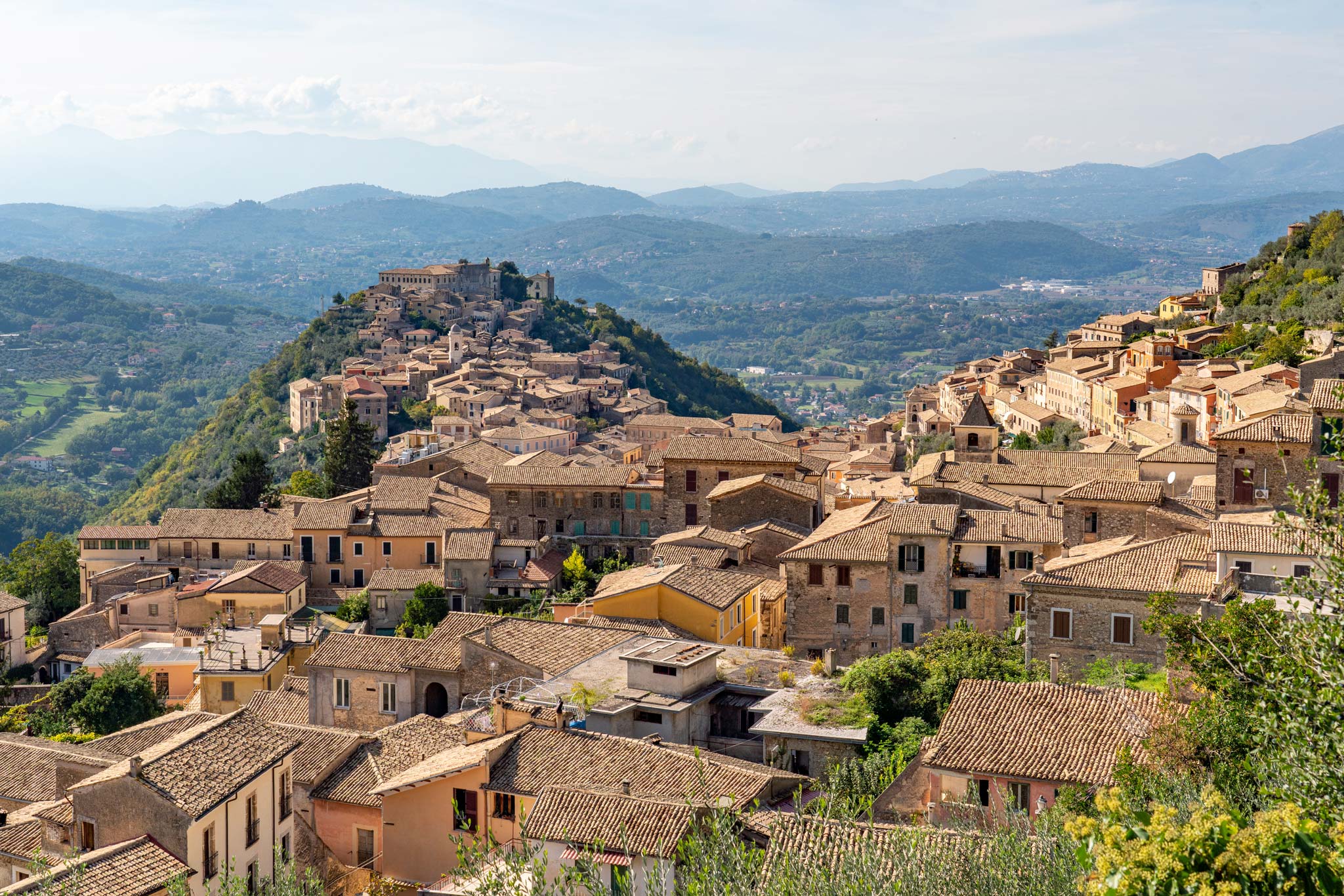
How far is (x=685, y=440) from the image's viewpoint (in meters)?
37.5

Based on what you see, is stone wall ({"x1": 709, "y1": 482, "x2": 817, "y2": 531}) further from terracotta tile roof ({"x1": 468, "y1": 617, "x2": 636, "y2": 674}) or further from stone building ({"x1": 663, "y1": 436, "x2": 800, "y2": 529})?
terracotta tile roof ({"x1": 468, "y1": 617, "x2": 636, "y2": 674})

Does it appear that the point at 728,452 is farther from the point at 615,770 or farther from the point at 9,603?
the point at 9,603

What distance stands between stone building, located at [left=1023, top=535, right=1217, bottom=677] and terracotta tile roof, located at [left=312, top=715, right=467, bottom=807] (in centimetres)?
909

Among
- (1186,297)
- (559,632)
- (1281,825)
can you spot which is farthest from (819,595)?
(1186,297)

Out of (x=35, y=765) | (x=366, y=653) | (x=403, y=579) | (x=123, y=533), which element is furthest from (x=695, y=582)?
(x=123, y=533)

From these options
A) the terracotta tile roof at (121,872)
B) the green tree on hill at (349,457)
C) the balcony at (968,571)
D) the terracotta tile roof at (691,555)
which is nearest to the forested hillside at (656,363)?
the green tree on hill at (349,457)

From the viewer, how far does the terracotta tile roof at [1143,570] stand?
871 inches

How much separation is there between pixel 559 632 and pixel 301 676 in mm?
6203

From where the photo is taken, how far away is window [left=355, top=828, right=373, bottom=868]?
1916 cm

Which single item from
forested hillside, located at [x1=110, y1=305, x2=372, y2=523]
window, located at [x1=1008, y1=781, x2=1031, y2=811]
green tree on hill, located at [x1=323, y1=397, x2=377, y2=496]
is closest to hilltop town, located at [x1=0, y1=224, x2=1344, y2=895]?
window, located at [x1=1008, y1=781, x2=1031, y2=811]

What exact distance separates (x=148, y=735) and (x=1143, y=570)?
51.7 feet

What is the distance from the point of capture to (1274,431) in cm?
2709

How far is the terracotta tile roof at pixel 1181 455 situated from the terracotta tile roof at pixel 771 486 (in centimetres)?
771

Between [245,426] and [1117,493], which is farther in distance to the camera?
[245,426]
